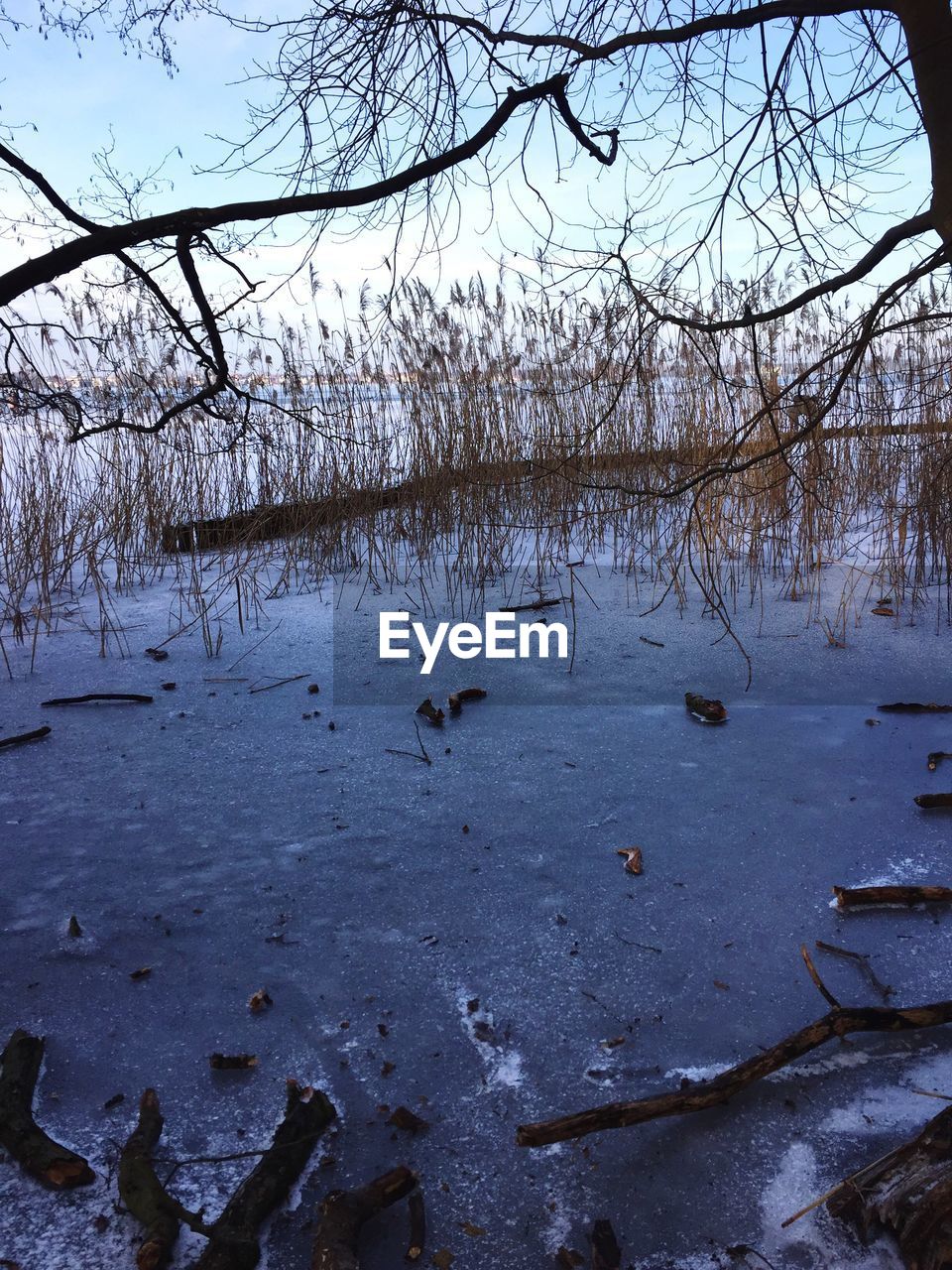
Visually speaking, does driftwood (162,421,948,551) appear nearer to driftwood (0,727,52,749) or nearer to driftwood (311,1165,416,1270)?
driftwood (0,727,52,749)

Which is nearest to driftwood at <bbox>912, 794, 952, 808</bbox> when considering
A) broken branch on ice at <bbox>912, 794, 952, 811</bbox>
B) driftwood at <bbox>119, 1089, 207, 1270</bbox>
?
broken branch on ice at <bbox>912, 794, 952, 811</bbox>

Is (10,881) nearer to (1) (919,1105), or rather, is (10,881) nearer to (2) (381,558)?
(1) (919,1105)

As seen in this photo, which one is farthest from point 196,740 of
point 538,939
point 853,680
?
point 853,680

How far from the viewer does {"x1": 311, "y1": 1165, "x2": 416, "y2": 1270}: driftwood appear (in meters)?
0.67

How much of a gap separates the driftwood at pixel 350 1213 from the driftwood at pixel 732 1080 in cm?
11

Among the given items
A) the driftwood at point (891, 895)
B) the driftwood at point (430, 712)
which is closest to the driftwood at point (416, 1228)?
the driftwood at point (891, 895)

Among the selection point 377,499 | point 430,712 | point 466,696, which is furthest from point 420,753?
point 377,499

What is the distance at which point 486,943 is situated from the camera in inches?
43.4

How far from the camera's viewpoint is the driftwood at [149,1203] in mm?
694

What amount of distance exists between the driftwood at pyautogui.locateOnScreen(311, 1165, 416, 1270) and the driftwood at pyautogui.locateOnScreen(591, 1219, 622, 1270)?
0.50ft

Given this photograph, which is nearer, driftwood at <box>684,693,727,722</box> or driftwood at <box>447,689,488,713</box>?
driftwood at <box>684,693,727,722</box>

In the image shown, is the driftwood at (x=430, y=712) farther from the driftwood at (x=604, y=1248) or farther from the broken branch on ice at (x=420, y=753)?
the driftwood at (x=604, y=1248)

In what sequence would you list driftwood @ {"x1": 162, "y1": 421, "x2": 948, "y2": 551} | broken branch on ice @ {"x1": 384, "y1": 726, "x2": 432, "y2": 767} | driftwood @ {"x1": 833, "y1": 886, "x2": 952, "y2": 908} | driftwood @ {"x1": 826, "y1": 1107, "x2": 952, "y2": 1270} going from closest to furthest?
driftwood @ {"x1": 826, "y1": 1107, "x2": 952, "y2": 1270}, driftwood @ {"x1": 833, "y1": 886, "x2": 952, "y2": 908}, broken branch on ice @ {"x1": 384, "y1": 726, "x2": 432, "y2": 767}, driftwood @ {"x1": 162, "y1": 421, "x2": 948, "y2": 551}

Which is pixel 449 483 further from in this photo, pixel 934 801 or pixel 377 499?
pixel 934 801
